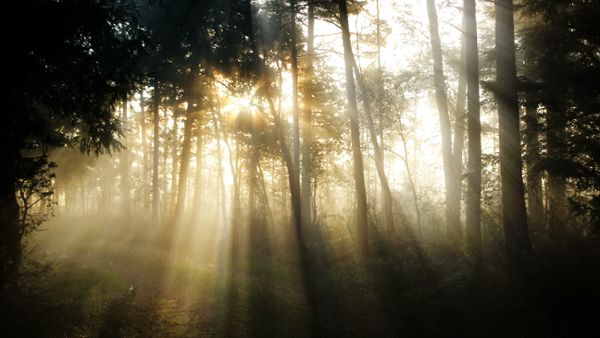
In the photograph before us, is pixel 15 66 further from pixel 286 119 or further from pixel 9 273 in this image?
pixel 286 119

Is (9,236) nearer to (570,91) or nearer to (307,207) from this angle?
(307,207)

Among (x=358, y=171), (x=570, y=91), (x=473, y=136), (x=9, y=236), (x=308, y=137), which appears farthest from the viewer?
(x=308, y=137)

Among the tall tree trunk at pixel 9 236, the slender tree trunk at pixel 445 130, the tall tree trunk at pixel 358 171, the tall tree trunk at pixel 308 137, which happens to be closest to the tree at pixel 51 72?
the tall tree trunk at pixel 9 236

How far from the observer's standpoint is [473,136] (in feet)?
38.5

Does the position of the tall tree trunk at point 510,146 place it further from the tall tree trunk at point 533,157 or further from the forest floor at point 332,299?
the tall tree trunk at point 533,157

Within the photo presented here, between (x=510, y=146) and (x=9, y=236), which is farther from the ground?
(x=510, y=146)

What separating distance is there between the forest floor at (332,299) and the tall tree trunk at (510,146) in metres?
0.60

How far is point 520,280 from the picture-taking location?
347 inches

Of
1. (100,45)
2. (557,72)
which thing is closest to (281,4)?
(100,45)

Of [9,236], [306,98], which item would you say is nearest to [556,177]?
[306,98]

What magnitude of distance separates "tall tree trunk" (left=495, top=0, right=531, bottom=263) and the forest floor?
0.60m

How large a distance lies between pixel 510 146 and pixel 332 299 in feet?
20.6

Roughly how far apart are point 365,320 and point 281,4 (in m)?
13.1

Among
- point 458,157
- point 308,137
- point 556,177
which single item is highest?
point 308,137
